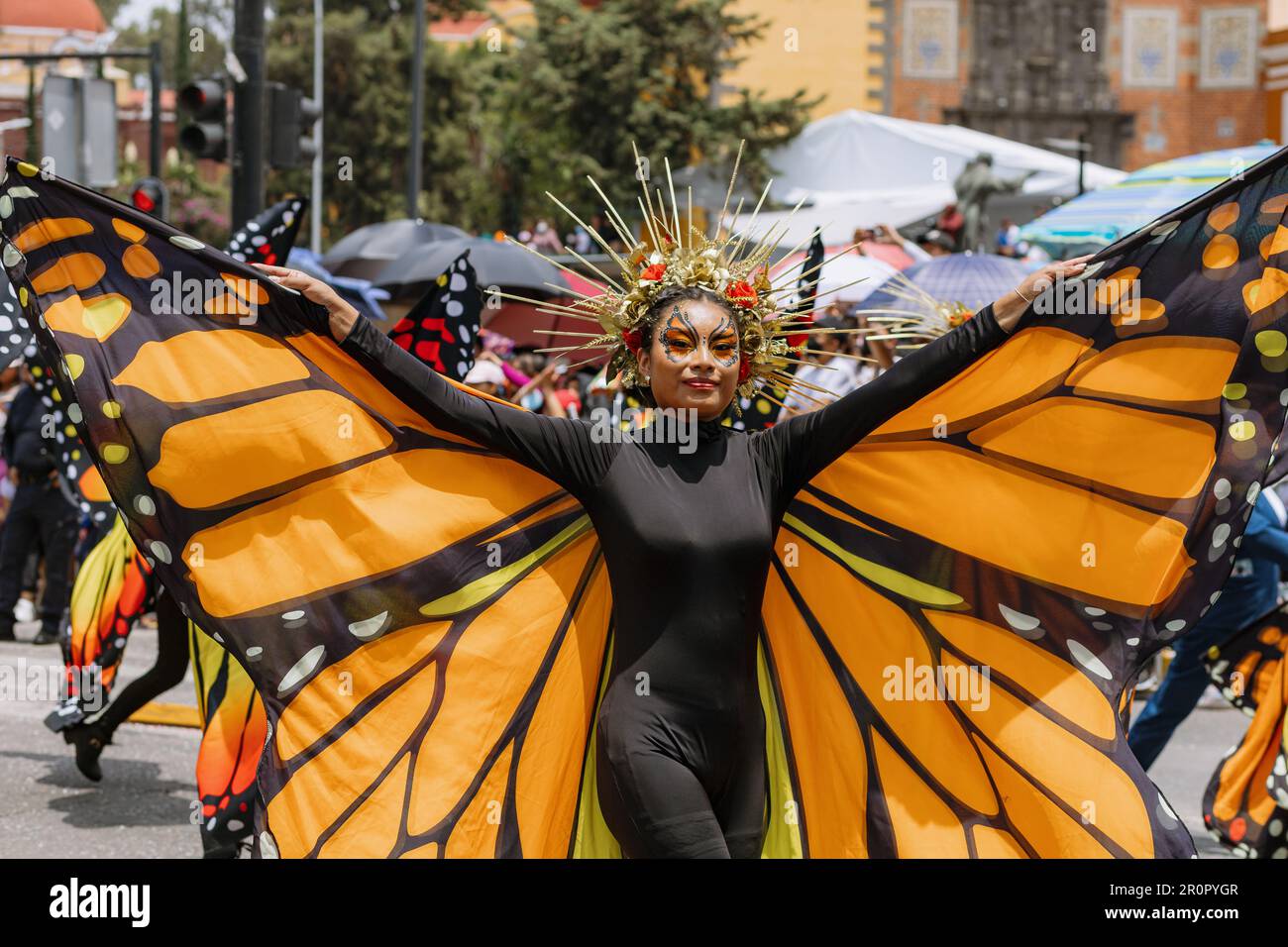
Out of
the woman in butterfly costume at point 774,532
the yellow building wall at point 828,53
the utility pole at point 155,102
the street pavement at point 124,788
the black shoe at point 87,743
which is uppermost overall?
the yellow building wall at point 828,53

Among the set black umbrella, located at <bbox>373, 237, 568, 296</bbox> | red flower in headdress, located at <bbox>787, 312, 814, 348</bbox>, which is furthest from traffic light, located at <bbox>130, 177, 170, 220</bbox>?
red flower in headdress, located at <bbox>787, 312, 814, 348</bbox>

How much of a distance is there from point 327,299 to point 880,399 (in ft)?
4.59

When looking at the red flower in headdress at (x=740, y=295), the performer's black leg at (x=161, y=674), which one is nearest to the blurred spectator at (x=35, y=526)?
the performer's black leg at (x=161, y=674)

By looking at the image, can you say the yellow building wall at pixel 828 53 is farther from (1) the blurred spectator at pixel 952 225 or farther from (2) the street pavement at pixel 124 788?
(2) the street pavement at pixel 124 788

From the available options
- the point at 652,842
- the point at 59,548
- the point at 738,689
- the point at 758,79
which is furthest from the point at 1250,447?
the point at 758,79

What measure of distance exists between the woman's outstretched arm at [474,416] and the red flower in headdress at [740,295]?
47cm

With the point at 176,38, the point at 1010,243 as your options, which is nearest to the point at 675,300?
the point at 1010,243

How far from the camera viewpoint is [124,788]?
24.5 feet

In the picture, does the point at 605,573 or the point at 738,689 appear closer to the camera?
the point at 738,689

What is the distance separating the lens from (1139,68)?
41219 mm

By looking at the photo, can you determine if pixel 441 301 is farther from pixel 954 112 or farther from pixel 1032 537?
pixel 954 112

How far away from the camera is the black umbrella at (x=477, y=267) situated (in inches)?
500
